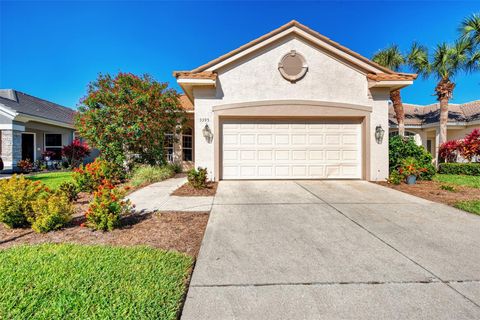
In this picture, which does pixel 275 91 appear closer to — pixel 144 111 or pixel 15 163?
pixel 144 111

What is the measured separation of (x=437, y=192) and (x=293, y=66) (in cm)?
660

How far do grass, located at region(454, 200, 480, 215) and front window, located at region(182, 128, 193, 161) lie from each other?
37.6ft

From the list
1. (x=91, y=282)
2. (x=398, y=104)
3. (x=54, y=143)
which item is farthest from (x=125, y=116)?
(x=398, y=104)

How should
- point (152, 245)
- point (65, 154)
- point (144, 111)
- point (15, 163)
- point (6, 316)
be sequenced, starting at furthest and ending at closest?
point (65, 154)
point (15, 163)
point (144, 111)
point (152, 245)
point (6, 316)

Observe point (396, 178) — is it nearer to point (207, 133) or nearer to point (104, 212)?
point (207, 133)

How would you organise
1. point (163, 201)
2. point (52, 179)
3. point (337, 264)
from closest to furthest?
1. point (337, 264)
2. point (163, 201)
3. point (52, 179)

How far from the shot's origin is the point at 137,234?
3949 millimetres


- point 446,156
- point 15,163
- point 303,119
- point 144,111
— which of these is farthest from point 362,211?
point 15,163

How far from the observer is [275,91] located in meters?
9.02

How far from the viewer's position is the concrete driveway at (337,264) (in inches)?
87.0

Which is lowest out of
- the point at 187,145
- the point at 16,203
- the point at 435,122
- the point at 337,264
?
the point at 337,264

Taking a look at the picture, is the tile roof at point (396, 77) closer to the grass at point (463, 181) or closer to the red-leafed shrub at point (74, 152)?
the grass at point (463, 181)

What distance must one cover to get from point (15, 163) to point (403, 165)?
783 inches

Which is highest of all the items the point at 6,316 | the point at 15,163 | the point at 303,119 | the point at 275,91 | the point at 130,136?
the point at 275,91
